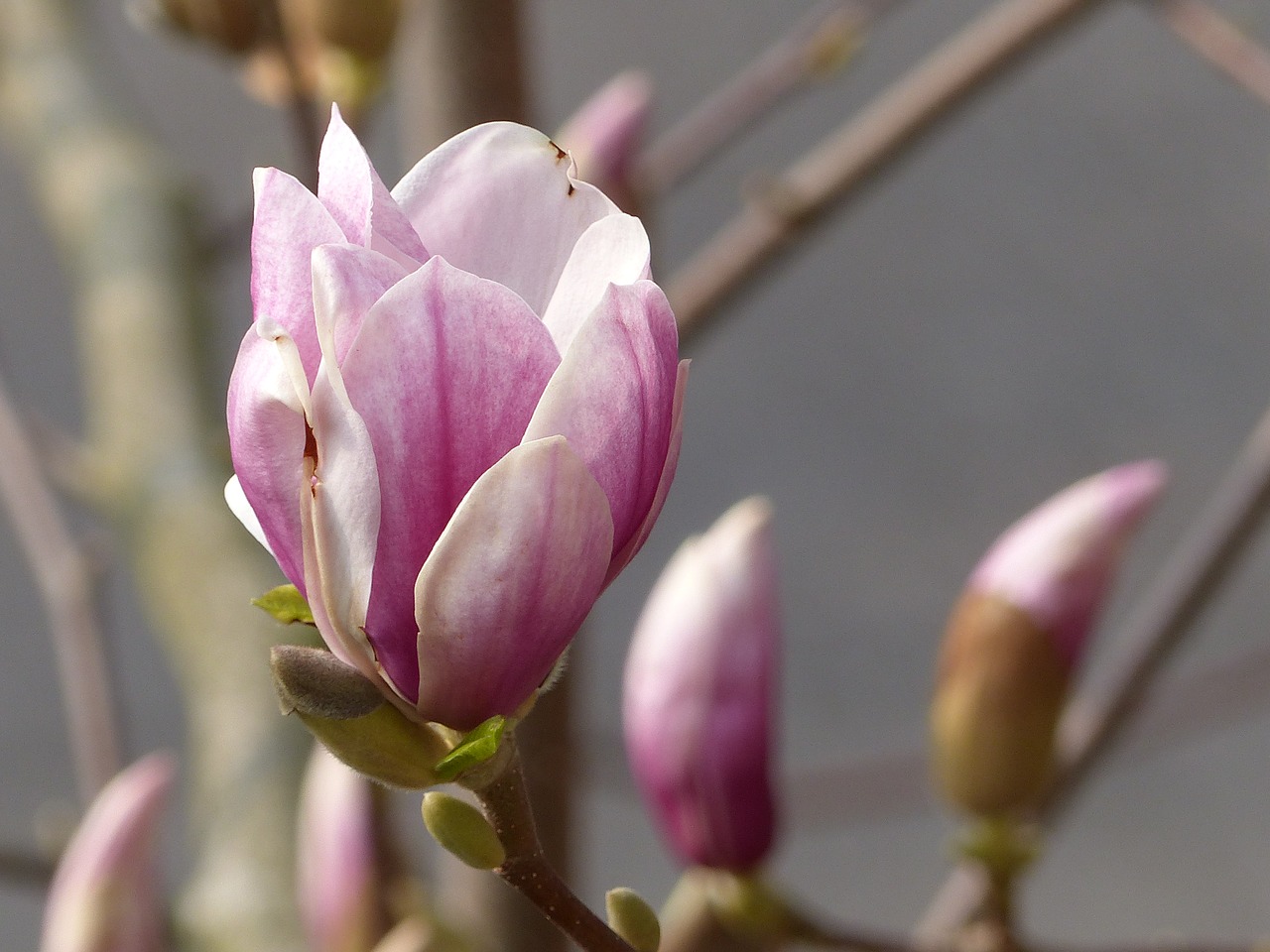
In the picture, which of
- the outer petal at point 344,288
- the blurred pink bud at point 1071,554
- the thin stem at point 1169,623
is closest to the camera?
the outer petal at point 344,288

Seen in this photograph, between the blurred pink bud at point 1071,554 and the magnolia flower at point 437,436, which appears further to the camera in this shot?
the blurred pink bud at point 1071,554

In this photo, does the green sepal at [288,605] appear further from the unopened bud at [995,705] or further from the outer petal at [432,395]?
the unopened bud at [995,705]

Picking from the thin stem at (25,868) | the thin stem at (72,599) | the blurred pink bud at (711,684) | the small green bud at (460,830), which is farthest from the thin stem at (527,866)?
the thin stem at (72,599)

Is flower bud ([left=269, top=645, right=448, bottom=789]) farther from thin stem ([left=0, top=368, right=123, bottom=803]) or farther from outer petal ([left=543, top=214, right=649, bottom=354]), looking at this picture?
thin stem ([left=0, top=368, right=123, bottom=803])

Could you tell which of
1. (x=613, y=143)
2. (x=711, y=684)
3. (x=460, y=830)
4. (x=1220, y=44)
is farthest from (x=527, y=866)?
(x=1220, y=44)

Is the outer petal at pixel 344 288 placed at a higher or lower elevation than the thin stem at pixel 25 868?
higher

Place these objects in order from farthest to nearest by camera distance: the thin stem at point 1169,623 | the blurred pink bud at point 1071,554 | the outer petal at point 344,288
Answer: the thin stem at point 1169,623 < the blurred pink bud at point 1071,554 < the outer petal at point 344,288

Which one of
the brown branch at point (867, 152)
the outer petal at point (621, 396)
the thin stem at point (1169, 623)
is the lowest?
the thin stem at point (1169, 623)
